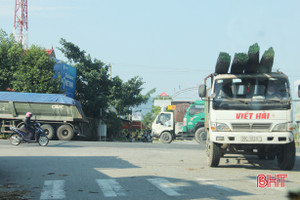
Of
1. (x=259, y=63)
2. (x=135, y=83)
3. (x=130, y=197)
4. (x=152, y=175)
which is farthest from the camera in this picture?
(x=135, y=83)

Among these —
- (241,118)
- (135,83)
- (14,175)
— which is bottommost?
(14,175)

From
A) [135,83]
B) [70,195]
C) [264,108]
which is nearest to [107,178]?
[70,195]

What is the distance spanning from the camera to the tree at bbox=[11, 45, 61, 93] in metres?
31.2

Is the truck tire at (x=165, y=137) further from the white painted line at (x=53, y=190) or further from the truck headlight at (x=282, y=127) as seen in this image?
the white painted line at (x=53, y=190)

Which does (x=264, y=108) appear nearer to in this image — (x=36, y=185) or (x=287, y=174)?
(x=287, y=174)

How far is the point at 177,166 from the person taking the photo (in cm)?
1046

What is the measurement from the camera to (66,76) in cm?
3497

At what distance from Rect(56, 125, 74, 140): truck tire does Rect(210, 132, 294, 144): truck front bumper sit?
1794 centimetres

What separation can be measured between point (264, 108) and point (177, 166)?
2.81 meters

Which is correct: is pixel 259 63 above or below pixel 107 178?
above

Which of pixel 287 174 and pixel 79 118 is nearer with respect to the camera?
pixel 287 174

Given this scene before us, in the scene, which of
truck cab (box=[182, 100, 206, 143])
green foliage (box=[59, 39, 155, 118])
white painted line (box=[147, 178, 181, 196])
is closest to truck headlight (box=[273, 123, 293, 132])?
white painted line (box=[147, 178, 181, 196])

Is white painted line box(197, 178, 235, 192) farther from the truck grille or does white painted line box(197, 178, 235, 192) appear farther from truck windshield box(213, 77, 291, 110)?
truck windshield box(213, 77, 291, 110)

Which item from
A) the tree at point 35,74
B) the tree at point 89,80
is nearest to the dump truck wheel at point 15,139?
the tree at point 35,74
